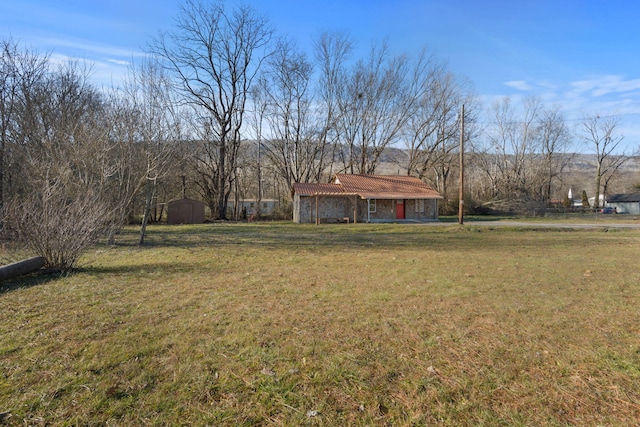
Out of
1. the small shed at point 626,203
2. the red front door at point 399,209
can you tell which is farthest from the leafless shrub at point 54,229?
the small shed at point 626,203

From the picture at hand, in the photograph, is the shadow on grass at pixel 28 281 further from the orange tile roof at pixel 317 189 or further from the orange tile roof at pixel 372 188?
the orange tile roof at pixel 372 188

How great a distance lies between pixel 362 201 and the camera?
30922 mm

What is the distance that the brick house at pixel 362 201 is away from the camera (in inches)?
1166

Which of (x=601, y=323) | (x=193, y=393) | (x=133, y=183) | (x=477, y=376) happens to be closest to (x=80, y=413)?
(x=193, y=393)

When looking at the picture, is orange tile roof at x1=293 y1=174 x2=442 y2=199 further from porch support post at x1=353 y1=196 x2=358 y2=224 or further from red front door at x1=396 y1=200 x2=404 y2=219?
red front door at x1=396 y1=200 x2=404 y2=219

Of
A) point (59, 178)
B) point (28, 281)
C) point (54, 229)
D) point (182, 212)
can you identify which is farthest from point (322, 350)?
point (182, 212)

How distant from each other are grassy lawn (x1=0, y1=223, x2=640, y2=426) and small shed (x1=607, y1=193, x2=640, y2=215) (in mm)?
61294

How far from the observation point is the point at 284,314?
4.81 metres

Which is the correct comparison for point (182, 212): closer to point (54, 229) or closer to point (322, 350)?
point (54, 229)

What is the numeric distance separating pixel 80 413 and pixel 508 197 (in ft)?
142

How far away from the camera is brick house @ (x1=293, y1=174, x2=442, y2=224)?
97.2 ft

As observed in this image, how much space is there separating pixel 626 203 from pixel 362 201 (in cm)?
4884

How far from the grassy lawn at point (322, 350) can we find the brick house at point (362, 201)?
2191cm

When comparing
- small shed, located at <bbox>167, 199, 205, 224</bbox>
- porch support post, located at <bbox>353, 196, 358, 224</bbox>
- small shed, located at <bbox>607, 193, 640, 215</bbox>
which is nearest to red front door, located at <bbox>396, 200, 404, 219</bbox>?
porch support post, located at <bbox>353, 196, 358, 224</bbox>
